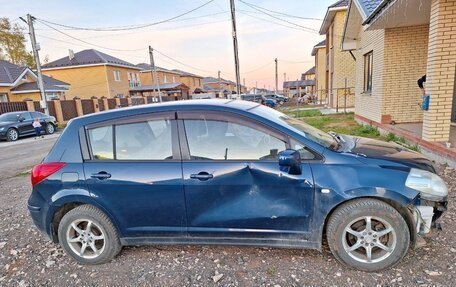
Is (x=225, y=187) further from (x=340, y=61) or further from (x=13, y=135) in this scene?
(x=340, y=61)

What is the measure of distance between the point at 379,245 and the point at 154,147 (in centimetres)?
227

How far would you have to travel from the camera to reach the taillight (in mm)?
2941

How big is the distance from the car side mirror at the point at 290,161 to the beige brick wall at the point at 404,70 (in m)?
7.46

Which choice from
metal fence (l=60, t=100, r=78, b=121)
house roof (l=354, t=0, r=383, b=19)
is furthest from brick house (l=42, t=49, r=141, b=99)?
house roof (l=354, t=0, r=383, b=19)

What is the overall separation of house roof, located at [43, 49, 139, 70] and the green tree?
39.4 feet

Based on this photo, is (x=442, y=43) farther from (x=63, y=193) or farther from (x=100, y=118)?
(x=63, y=193)

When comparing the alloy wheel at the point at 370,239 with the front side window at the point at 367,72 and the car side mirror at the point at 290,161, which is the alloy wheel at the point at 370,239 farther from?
the front side window at the point at 367,72

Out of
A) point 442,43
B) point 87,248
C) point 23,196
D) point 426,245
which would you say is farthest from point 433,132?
point 23,196

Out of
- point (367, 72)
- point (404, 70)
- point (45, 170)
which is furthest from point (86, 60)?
point (45, 170)

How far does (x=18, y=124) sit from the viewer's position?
1510 cm

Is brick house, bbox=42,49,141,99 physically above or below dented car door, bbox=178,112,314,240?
above

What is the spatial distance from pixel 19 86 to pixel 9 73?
1.27m

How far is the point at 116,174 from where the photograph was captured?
111 inches

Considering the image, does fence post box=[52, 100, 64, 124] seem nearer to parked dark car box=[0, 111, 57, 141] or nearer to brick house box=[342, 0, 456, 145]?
parked dark car box=[0, 111, 57, 141]
